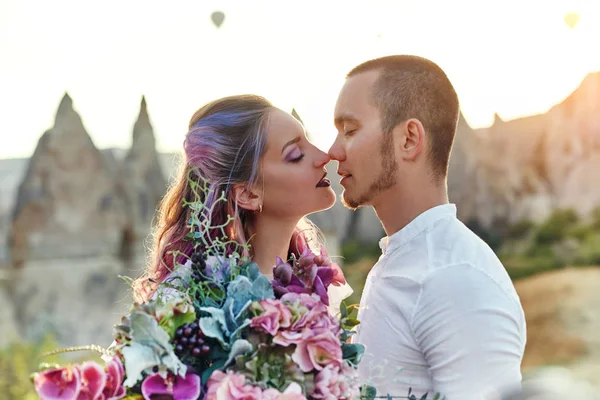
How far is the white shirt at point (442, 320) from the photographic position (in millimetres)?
2266

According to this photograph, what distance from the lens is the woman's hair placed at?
286 cm

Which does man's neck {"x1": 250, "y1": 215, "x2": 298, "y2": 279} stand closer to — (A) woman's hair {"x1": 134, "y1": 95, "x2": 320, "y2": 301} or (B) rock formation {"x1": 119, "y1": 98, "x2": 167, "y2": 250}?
(A) woman's hair {"x1": 134, "y1": 95, "x2": 320, "y2": 301}

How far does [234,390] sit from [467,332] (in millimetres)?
881

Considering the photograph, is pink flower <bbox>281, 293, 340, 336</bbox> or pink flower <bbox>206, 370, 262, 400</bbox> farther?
pink flower <bbox>281, 293, 340, 336</bbox>

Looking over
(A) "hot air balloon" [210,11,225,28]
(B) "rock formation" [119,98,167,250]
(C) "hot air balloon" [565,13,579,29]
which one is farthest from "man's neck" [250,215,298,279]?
(C) "hot air balloon" [565,13,579,29]

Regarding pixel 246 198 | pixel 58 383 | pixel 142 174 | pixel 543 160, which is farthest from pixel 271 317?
pixel 543 160

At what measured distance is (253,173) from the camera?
2900mm

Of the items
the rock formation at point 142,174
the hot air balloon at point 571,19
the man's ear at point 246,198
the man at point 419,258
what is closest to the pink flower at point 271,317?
the man at point 419,258

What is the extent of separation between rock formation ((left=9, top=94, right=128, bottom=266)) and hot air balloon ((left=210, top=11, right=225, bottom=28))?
2.33 meters

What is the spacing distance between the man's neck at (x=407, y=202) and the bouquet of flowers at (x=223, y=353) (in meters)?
0.89

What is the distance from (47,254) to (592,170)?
1250cm

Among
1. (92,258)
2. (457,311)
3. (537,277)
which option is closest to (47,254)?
(92,258)

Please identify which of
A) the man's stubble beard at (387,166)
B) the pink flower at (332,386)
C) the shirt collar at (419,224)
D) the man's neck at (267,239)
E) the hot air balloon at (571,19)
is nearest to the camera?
the pink flower at (332,386)

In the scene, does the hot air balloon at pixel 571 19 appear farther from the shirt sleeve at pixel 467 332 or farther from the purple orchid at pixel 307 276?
the purple orchid at pixel 307 276
